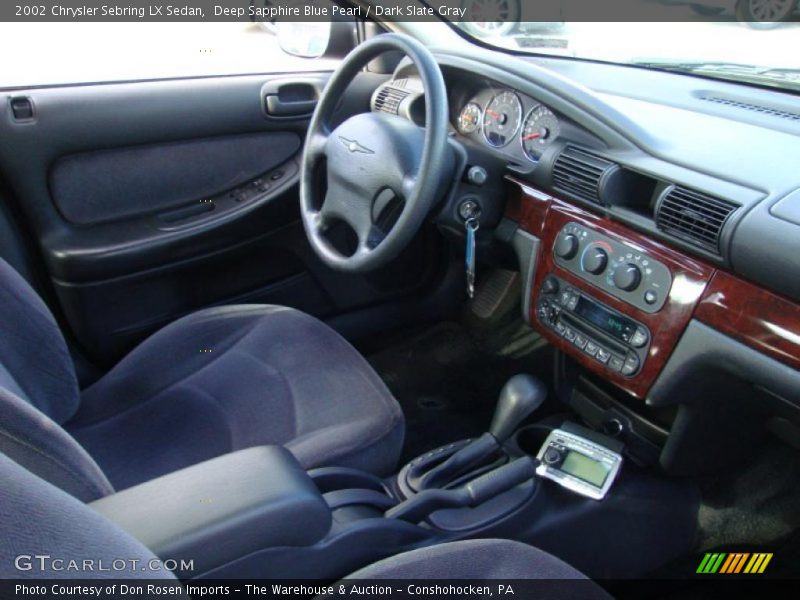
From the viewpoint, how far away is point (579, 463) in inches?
55.1

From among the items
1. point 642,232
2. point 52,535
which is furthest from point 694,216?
point 52,535

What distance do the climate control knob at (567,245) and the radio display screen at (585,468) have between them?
0.37 metres

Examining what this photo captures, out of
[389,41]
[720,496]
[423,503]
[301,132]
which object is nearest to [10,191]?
[301,132]

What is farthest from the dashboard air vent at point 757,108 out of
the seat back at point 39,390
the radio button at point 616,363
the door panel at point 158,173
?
the seat back at point 39,390

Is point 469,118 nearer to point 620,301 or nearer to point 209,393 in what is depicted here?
point 620,301

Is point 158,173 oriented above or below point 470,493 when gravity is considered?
above

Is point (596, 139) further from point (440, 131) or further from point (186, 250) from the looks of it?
point (186, 250)

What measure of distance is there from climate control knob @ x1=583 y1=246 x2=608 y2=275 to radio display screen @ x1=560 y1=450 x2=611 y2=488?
0.35 meters

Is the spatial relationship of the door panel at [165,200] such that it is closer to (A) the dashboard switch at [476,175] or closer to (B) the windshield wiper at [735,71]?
(A) the dashboard switch at [476,175]

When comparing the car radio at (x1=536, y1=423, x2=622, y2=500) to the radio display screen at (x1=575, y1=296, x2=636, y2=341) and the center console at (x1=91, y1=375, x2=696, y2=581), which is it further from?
the radio display screen at (x1=575, y1=296, x2=636, y2=341)

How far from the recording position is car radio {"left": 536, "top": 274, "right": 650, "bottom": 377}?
1298mm

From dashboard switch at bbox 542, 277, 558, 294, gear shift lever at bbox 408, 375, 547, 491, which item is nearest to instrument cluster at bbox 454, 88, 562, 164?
dashboard switch at bbox 542, 277, 558, 294

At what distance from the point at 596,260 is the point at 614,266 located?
40mm

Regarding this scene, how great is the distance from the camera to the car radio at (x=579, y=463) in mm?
1365
